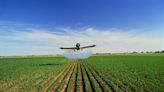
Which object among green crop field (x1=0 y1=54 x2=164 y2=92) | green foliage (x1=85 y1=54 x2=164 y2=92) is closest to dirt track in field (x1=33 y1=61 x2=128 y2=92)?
green crop field (x1=0 y1=54 x2=164 y2=92)

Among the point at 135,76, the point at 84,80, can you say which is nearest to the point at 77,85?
the point at 84,80

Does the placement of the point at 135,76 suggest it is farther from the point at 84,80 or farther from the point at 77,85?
the point at 77,85

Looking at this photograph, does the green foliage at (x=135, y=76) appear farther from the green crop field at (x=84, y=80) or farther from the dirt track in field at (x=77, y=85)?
the dirt track in field at (x=77, y=85)

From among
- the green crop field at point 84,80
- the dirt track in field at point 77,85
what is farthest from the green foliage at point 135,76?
the dirt track in field at point 77,85

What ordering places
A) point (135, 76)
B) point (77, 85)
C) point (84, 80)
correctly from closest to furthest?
point (77, 85) → point (84, 80) → point (135, 76)

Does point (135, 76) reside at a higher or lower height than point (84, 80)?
lower

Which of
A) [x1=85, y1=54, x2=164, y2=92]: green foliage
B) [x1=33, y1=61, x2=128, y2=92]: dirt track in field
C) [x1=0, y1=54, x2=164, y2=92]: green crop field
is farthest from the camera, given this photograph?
[x1=85, y1=54, x2=164, y2=92]: green foliage

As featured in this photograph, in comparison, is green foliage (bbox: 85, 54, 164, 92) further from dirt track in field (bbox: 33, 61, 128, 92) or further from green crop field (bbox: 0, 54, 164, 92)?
dirt track in field (bbox: 33, 61, 128, 92)

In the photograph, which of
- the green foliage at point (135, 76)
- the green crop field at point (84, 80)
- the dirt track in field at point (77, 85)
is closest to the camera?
the dirt track in field at point (77, 85)

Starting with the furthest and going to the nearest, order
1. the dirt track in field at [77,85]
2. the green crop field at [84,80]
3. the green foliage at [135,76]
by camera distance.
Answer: the green foliage at [135,76] → the green crop field at [84,80] → the dirt track in field at [77,85]

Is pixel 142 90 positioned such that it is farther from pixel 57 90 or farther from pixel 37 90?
pixel 37 90

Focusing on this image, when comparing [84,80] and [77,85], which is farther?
[84,80]

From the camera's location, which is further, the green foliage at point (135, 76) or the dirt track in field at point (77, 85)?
the green foliage at point (135, 76)

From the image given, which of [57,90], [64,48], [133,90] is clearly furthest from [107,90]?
[64,48]
